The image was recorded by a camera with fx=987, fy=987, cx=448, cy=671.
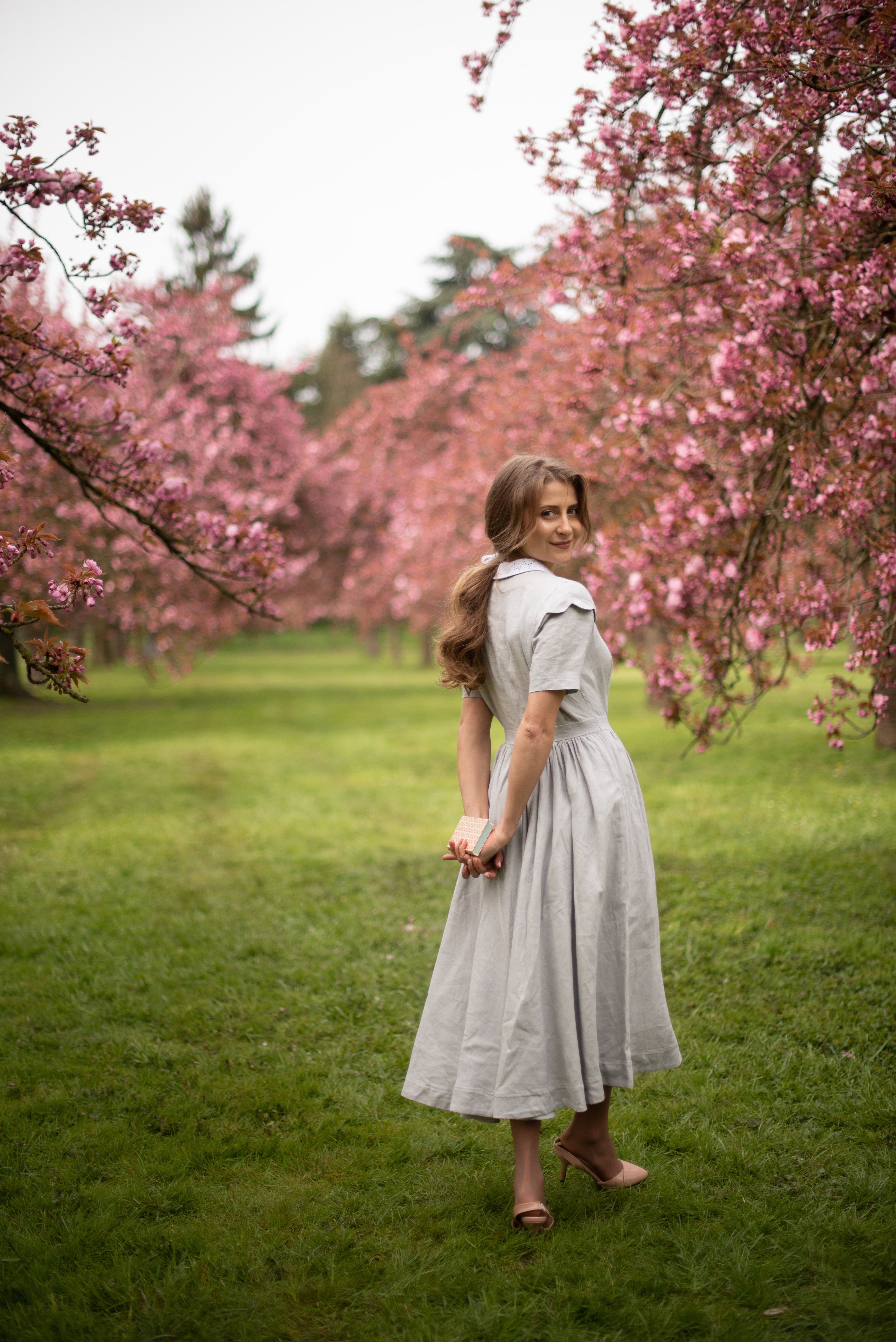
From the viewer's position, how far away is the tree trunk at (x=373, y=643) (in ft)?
111

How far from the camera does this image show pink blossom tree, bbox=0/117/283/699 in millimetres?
2822

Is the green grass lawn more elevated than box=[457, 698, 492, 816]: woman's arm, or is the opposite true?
box=[457, 698, 492, 816]: woman's arm

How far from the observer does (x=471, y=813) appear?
8.45 ft

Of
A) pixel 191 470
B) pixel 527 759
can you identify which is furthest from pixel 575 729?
pixel 191 470

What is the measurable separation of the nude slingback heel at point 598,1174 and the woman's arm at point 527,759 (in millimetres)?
897

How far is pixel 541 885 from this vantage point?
2.41 meters

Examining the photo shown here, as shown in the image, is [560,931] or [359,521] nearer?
[560,931]

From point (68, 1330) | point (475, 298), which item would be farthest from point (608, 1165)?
A: point (475, 298)

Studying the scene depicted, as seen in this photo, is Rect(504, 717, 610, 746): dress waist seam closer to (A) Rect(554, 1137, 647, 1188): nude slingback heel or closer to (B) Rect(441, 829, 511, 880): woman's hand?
(B) Rect(441, 829, 511, 880): woman's hand

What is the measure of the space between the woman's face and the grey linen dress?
54 mm

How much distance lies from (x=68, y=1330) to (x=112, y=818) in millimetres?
5927

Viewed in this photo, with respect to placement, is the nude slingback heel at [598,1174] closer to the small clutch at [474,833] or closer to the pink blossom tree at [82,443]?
the small clutch at [474,833]

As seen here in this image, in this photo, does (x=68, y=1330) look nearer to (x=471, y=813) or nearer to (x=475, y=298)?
(x=471, y=813)

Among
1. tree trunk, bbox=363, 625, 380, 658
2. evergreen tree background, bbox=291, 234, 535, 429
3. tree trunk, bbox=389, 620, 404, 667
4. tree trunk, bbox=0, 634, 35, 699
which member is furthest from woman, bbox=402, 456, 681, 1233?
tree trunk, bbox=363, 625, 380, 658
